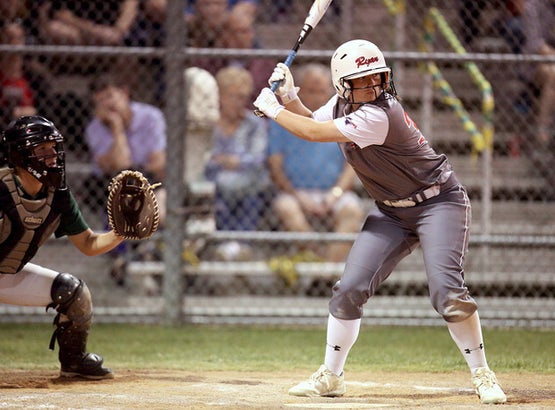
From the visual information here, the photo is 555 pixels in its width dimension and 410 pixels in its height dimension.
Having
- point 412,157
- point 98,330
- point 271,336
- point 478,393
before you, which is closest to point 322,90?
point 271,336

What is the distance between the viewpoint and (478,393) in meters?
4.45

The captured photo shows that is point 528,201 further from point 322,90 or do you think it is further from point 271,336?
point 271,336

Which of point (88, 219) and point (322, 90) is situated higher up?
point (322, 90)

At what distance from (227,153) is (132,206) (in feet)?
10.2

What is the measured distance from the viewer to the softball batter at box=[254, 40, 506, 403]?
4523 millimetres

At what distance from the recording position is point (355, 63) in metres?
4.55

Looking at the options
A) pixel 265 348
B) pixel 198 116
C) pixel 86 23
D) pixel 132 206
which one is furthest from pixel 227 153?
pixel 132 206

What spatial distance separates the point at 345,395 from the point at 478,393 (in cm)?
67

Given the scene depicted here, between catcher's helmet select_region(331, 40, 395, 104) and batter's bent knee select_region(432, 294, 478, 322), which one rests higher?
catcher's helmet select_region(331, 40, 395, 104)

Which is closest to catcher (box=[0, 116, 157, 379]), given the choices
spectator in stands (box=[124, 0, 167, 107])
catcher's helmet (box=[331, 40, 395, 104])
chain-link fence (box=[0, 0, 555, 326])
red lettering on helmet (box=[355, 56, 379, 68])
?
catcher's helmet (box=[331, 40, 395, 104])

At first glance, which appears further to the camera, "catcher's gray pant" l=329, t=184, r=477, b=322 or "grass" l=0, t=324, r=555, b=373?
"grass" l=0, t=324, r=555, b=373

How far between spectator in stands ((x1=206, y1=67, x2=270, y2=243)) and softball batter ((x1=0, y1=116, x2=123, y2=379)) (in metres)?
2.82

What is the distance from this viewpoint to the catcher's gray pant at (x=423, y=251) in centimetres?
450

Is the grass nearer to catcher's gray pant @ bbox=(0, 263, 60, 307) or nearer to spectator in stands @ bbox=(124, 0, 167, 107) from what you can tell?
catcher's gray pant @ bbox=(0, 263, 60, 307)
